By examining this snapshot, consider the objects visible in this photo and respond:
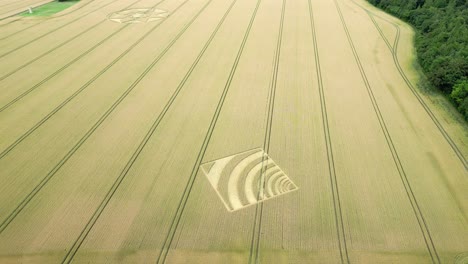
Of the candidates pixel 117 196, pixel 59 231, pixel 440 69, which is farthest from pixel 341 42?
pixel 59 231

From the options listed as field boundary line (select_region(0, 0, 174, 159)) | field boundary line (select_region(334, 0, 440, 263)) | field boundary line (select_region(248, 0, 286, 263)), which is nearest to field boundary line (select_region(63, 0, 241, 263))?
field boundary line (select_region(248, 0, 286, 263))

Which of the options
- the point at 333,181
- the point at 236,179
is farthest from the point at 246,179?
the point at 333,181

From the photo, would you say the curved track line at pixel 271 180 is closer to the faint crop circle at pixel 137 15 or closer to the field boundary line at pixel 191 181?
the field boundary line at pixel 191 181

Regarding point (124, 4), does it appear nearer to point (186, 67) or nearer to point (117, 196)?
point (186, 67)

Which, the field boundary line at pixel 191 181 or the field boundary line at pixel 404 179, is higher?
the field boundary line at pixel 404 179

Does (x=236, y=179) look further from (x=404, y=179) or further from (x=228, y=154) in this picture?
(x=404, y=179)

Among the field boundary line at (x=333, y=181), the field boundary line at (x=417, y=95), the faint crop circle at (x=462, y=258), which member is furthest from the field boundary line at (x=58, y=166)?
the field boundary line at (x=417, y=95)
